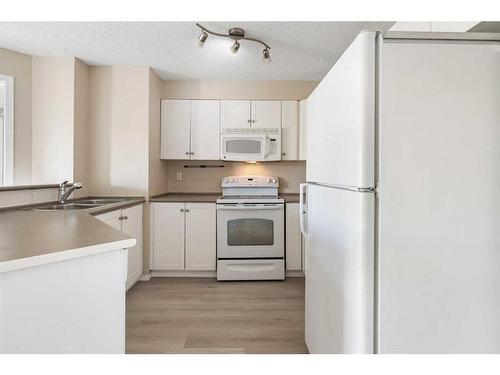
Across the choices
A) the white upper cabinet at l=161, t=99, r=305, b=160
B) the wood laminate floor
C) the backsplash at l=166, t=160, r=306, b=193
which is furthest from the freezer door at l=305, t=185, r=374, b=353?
the backsplash at l=166, t=160, r=306, b=193

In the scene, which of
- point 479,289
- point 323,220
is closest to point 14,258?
point 323,220

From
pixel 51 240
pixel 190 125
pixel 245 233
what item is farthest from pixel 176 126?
pixel 51 240

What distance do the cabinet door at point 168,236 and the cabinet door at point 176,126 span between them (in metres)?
0.71

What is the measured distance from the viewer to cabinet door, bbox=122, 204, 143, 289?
2.86m

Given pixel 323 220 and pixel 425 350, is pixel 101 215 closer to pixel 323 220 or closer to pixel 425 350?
pixel 323 220

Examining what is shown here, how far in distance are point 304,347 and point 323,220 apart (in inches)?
38.7

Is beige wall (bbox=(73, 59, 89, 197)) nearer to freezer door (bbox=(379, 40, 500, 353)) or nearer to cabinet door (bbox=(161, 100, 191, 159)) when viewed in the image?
cabinet door (bbox=(161, 100, 191, 159))

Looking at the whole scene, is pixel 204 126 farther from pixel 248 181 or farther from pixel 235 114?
pixel 248 181

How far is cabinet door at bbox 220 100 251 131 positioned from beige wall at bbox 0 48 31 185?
196 cm

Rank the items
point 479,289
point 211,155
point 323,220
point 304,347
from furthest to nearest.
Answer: point 211,155
point 304,347
point 323,220
point 479,289

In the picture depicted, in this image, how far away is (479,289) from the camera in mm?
1073

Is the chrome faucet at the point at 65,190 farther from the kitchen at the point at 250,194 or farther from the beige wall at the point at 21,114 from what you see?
the beige wall at the point at 21,114

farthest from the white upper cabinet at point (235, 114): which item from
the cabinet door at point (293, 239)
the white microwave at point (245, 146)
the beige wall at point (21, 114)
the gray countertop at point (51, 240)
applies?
the gray countertop at point (51, 240)

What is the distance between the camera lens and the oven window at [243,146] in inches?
143
